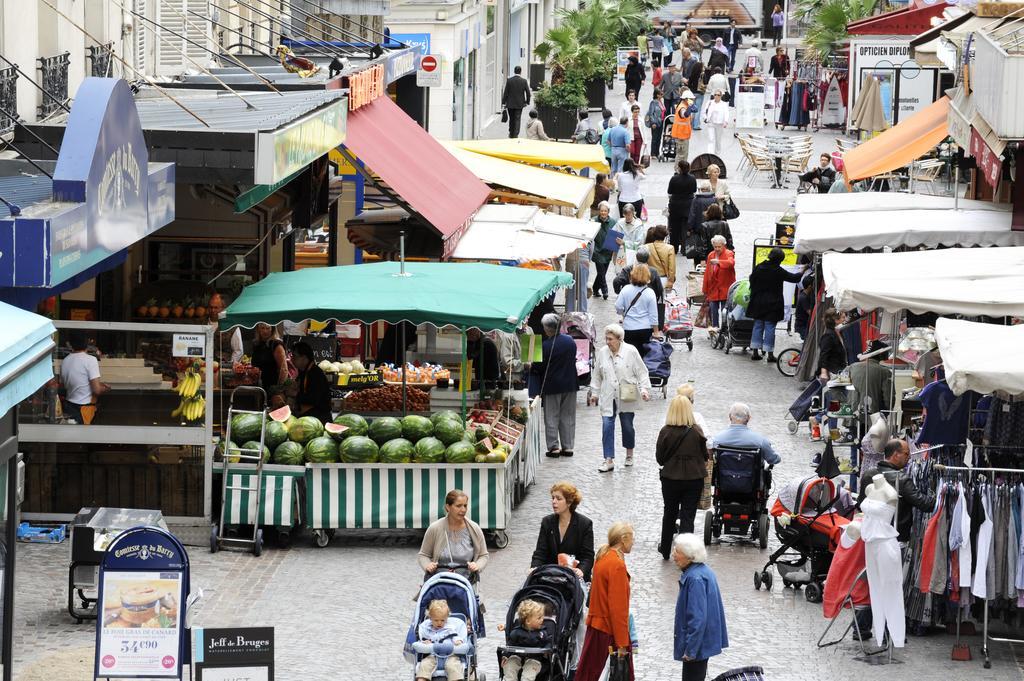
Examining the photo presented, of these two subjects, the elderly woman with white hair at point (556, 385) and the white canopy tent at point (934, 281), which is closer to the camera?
the white canopy tent at point (934, 281)

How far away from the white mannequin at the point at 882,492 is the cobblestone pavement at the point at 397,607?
1.10 meters

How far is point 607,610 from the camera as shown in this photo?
1061cm

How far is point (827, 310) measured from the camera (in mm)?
20172

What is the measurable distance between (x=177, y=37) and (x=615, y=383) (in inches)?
303

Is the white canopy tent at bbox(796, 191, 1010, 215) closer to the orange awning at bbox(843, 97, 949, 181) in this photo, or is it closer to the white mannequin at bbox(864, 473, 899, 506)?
the orange awning at bbox(843, 97, 949, 181)

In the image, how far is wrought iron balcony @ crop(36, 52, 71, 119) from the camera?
53.6 ft

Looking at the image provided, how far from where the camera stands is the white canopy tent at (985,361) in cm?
1176

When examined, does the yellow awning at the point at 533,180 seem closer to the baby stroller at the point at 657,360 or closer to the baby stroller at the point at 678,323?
the baby stroller at the point at 678,323

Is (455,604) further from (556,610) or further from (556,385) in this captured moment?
(556,385)

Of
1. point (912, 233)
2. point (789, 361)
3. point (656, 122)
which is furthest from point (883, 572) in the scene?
point (656, 122)

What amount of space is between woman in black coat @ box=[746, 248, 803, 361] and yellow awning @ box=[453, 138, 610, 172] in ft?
16.6

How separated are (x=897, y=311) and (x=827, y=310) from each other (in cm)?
551

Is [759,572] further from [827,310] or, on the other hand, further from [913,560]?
[827,310]

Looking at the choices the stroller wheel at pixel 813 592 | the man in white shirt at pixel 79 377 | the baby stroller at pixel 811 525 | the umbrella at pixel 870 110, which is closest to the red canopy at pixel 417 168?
the man in white shirt at pixel 79 377
